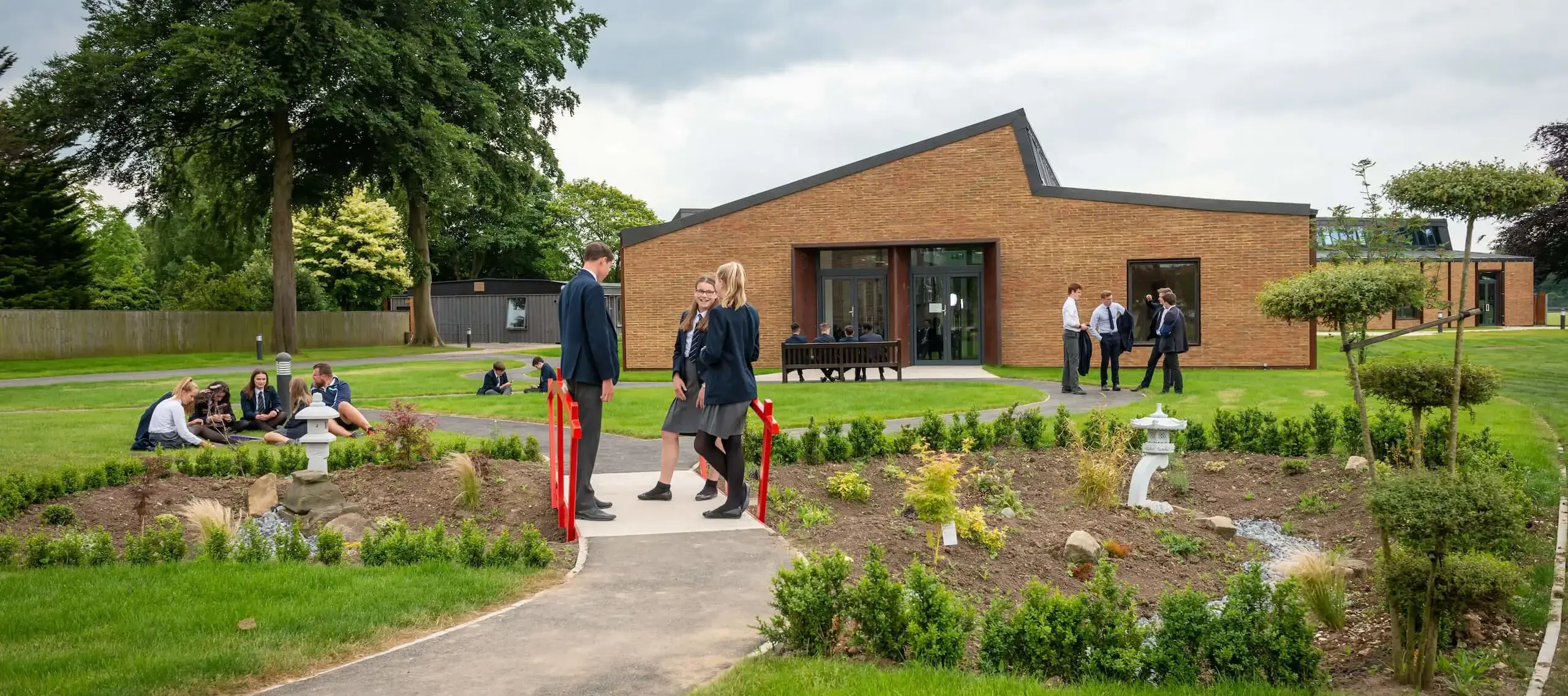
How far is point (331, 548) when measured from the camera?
665 cm

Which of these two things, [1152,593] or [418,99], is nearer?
[1152,593]

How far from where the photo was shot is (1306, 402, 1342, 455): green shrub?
10.6 metres

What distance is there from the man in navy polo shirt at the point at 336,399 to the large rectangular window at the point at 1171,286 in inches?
721

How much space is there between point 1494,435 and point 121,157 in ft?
123

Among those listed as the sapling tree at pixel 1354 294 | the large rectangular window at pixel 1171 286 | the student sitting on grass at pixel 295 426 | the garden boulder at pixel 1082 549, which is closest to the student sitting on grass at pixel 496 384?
the student sitting on grass at pixel 295 426

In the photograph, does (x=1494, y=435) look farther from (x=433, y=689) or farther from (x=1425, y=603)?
(x=433, y=689)

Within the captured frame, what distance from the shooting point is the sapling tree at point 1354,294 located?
276 inches

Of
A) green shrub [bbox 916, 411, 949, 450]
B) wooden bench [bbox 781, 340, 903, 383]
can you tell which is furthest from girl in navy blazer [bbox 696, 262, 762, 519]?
wooden bench [bbox 781, 340, 903, 383]

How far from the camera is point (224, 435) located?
13.0 metres

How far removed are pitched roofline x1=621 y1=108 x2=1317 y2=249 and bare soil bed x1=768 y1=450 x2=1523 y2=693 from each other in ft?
52.7

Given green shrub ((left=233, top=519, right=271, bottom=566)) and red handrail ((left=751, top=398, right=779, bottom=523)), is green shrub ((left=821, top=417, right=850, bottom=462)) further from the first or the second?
green shrub ((left=233, top=519, right=271, bottom=566))

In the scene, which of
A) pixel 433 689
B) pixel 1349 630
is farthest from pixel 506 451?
pixel 1349 630

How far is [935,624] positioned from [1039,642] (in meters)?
0.44

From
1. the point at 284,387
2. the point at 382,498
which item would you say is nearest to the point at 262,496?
the point at 382,498
